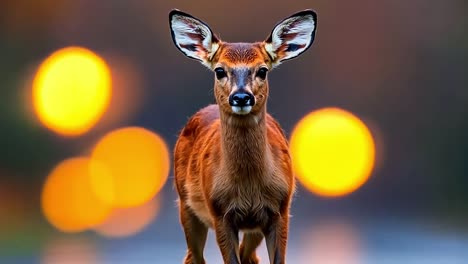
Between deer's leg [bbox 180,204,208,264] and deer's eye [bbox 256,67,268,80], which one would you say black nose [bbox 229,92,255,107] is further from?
deer's leg [bbox 180,204,208,264]

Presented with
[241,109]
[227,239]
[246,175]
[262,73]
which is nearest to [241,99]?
[241,109]

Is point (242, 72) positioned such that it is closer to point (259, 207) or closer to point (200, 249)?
point (259, 207)

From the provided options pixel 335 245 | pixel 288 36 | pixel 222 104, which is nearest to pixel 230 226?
pixel 222 104

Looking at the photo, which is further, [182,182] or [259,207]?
[182,182]

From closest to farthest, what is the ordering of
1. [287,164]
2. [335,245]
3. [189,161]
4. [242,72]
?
[242,72]
[287,164]
[189,161]
[335,245]

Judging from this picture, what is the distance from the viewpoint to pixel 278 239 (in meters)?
6.55

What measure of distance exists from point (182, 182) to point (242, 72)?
4.66 ft

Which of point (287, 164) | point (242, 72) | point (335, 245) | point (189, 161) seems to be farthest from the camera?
point (335, 245)

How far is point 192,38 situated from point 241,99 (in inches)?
29.8

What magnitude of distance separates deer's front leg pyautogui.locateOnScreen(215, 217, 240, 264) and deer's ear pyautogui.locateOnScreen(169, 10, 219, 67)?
921 mm

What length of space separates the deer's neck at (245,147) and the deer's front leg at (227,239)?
29 cm

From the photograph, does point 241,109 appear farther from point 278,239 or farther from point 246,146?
point 278,239

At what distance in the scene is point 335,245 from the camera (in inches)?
362

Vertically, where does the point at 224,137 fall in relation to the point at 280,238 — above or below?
above
